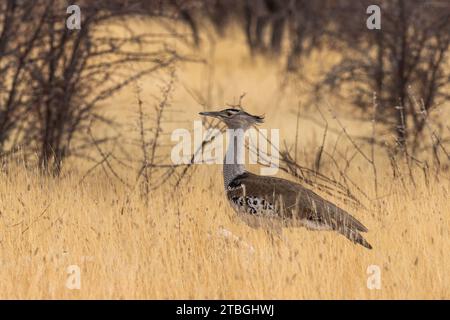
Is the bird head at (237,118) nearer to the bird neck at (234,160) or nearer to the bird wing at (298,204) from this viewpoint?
the bird neck at (234,160)

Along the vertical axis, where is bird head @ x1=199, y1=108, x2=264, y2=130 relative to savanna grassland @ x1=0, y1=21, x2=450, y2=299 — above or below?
above

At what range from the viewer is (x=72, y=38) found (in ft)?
29.7

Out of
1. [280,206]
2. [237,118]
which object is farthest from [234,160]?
[280,206]

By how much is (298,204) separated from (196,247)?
61cm

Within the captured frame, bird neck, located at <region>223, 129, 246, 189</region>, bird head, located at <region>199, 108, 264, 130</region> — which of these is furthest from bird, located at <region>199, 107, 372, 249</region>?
bird head, located at <region>199, 108, 264, 130</region>

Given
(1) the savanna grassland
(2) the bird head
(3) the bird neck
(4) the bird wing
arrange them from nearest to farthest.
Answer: (1) the savanna grassland
(4) the bird wing
(3) the bird neck
(2) the bird head

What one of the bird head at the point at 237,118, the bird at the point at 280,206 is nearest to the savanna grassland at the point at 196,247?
the bird at the point at 280,206

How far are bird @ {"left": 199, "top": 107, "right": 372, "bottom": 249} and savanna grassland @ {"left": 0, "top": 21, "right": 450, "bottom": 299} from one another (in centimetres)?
9

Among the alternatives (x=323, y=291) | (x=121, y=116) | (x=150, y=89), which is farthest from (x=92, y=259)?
(x=150, y=89)

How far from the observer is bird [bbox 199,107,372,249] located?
222 inches

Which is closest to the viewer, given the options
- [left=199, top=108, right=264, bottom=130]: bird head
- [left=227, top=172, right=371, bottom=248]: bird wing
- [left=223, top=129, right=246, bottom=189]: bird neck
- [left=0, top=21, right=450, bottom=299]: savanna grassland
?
[left=0, top=21, right=450, bottom=299]: savanna grassland

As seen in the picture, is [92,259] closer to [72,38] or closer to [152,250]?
[152,250]

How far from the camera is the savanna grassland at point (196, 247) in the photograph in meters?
5.05

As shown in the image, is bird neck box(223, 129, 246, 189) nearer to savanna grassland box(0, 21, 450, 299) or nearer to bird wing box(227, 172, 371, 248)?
bird wing box(227, 172, 371, 248)
